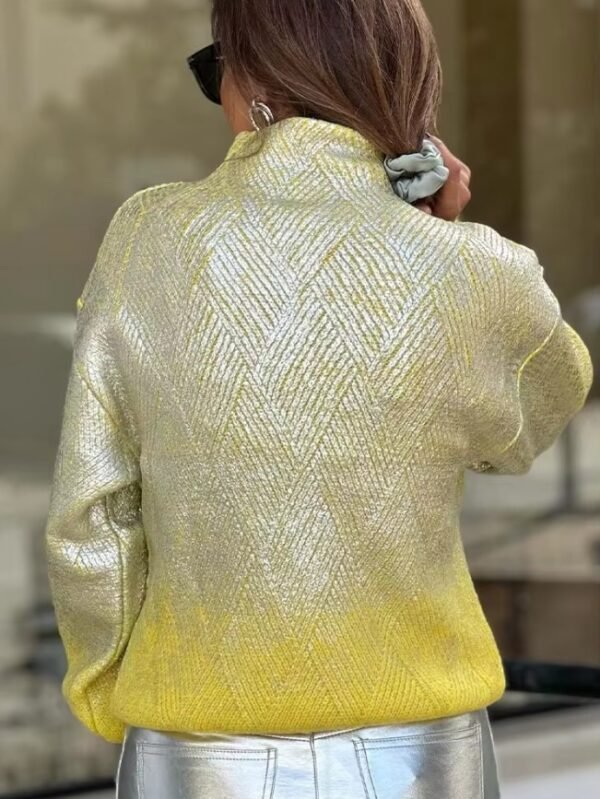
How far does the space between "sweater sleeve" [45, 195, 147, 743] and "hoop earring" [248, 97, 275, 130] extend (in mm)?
169

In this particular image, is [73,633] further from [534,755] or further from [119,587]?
[534,755]

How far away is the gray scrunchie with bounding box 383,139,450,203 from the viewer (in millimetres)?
1648

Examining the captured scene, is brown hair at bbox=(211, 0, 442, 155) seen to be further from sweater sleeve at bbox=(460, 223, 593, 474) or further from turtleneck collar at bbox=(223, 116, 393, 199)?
sweater sleeve at bbox=(460, 223, 593, 474)

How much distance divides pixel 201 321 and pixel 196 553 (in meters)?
0.26

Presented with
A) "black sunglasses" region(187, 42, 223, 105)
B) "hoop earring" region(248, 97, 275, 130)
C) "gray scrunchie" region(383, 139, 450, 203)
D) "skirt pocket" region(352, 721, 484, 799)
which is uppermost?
"black sunglasses" region(187, 42, 223, 105)

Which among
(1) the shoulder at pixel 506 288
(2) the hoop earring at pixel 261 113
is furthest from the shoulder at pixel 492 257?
(2) the hoop earring at pixel 261 113

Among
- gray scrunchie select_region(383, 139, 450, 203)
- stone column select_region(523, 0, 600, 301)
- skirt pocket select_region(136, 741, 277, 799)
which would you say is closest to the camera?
skirt pocket select_region(136, 741, 277, 799)

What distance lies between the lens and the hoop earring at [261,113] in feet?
5.42

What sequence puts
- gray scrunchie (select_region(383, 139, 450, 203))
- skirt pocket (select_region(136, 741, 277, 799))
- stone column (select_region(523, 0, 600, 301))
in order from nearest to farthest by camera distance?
1. skirt pocket (select_region(136, 741, 277, 799))
2. gray scrunchie (select_region(383, 139, 450, 203))
3. stone column (select_region(523, 0, 600, 301))

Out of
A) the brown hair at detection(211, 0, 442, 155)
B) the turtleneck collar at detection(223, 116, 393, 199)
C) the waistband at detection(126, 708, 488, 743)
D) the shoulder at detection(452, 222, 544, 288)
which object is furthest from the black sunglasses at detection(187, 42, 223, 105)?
the waistband at detection(126, 708, 488, 743)

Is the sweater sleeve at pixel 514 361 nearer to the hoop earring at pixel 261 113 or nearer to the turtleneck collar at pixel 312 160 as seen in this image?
the turtleneck collar at pixel 312 160

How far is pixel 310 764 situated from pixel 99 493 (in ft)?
1.26

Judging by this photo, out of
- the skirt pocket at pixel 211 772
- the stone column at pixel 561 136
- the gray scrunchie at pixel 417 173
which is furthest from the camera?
the stone column at pixel 561 136

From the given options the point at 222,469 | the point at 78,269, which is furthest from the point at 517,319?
the point at 78,269
